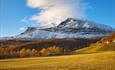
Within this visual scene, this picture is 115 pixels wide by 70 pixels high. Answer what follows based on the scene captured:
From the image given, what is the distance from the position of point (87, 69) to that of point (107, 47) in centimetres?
12752

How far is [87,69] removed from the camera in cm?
3859

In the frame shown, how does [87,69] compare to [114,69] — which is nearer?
[114,69]

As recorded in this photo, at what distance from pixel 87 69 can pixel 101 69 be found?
8.47ft

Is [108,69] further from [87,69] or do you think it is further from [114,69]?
[87,69]

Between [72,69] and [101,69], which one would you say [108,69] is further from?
[72,69]

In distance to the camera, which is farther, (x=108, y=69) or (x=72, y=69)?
(x=72, y=69)

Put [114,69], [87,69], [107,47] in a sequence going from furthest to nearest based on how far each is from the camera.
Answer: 1. [107,47]
2. [87,69]
3. [114,69]

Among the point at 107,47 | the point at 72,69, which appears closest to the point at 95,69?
the point at 72,69

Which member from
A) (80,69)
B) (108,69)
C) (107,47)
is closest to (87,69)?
(80,69)

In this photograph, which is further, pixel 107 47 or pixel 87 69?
pixel 107 47

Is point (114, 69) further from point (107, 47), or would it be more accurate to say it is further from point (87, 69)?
point (107, 47)

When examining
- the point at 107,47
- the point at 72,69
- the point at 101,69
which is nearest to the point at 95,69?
the point at 101,69

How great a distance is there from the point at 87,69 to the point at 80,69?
1.17 m

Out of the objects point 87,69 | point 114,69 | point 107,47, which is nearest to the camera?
point 114,69
